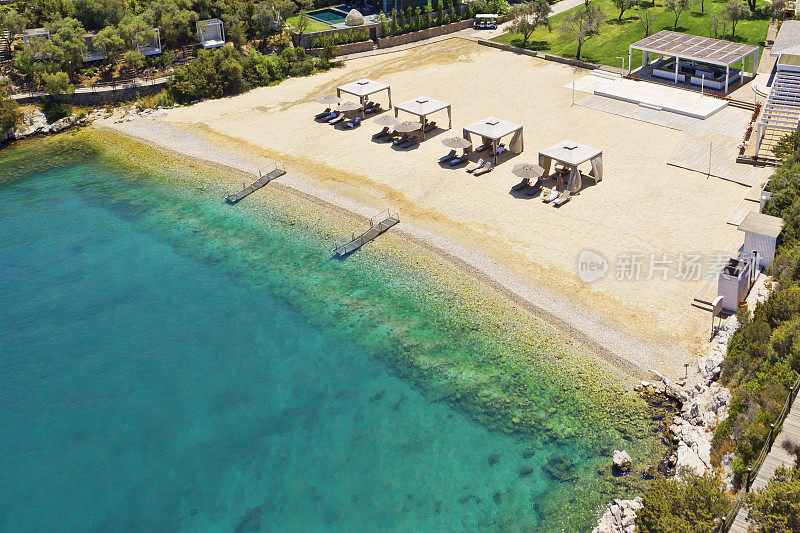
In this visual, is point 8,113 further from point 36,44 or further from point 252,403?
point 252,403

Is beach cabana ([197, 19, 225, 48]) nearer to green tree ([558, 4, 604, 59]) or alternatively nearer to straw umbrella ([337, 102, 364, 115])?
straw umbrella ([337, 102, 364, 115])

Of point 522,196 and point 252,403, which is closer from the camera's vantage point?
point 252,403

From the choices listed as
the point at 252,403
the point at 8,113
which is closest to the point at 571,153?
the point at 252,403

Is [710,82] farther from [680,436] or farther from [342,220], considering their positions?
[680,436]

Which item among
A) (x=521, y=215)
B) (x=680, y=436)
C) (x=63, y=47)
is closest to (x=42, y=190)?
(x=63, y=47)

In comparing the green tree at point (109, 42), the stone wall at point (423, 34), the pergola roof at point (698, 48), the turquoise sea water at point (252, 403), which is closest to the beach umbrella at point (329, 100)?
the turquoise sea water at point (252, 403)
